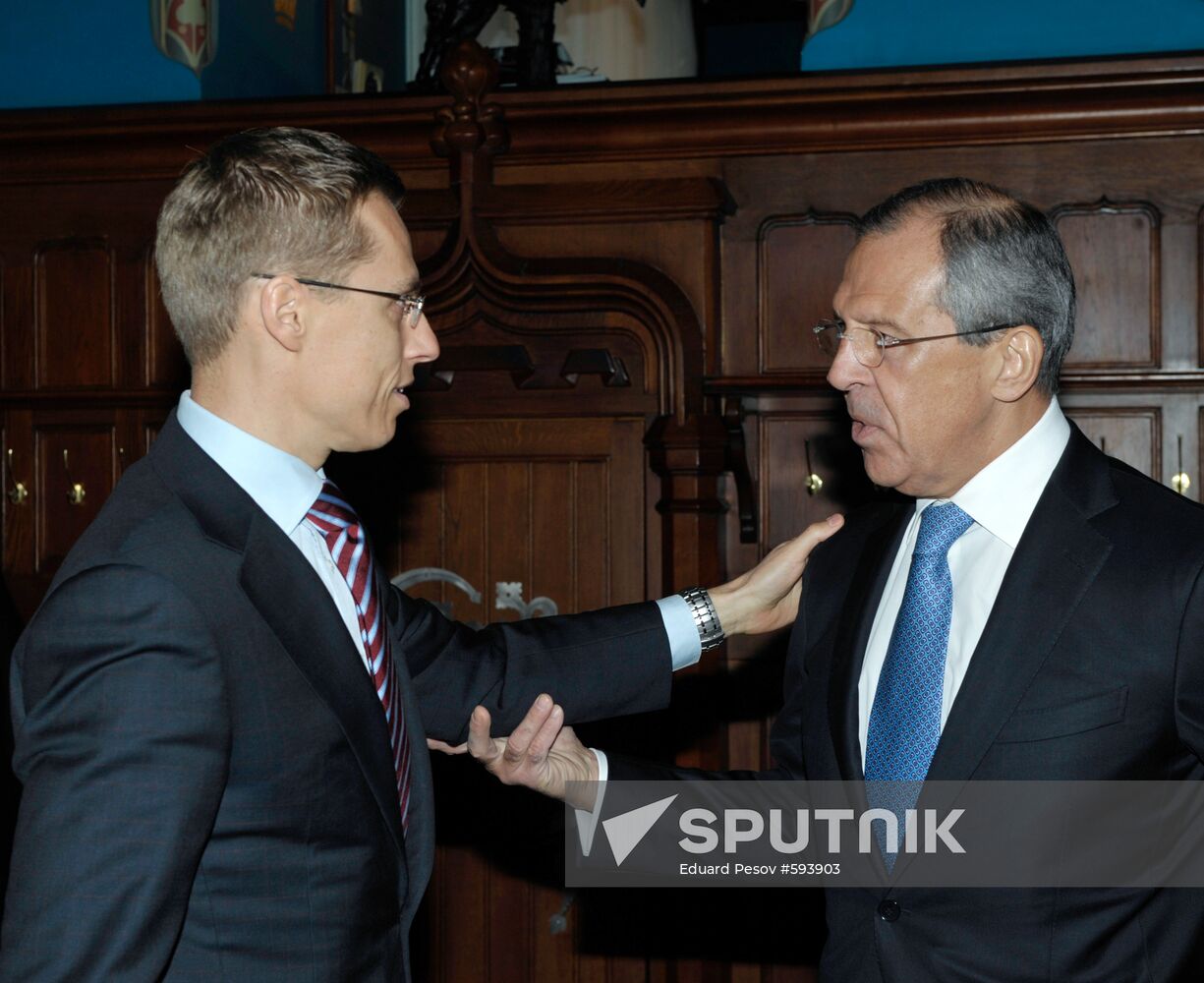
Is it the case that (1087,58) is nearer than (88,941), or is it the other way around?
(88,941)

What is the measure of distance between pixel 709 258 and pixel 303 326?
2.03 meters

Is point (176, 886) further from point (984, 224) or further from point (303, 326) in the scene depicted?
point (984, 224)

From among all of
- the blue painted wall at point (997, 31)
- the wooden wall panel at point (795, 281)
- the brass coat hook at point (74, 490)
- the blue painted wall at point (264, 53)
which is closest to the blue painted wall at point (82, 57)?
the blue painted wall at point (264, 53)

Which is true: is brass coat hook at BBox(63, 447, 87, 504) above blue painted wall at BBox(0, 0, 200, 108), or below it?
below

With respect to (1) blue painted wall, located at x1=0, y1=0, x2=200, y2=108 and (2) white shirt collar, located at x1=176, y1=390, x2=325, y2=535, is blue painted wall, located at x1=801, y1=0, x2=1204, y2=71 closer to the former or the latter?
(1) blue painted wall, located at x1=0, y1=0, x2=200, y2=108

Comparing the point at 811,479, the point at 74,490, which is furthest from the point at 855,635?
the point at 74,490

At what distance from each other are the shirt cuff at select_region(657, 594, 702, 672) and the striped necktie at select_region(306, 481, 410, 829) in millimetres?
644

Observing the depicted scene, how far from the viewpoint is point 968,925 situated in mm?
A: 1766

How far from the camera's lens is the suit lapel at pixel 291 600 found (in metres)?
1.52

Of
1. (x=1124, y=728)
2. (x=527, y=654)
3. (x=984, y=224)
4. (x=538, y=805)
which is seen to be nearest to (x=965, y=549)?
(x=1124, y=728)

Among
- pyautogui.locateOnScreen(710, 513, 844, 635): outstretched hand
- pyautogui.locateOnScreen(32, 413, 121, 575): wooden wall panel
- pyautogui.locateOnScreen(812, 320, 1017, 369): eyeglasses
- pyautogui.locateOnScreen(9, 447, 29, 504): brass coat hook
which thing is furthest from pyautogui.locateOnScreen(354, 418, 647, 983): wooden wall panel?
pyautogui.locateOnScreen(812, 320, 1017, 369): eyeglasses

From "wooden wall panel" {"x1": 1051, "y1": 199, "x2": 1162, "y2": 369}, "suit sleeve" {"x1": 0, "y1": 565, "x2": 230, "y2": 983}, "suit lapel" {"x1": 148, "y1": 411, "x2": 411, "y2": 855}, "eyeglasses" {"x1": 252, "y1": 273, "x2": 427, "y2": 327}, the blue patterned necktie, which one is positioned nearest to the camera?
"suit sleeve" {"x1": 0, "y1": 565, "x2": 230, "y2": 983}

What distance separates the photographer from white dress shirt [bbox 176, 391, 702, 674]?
1.60 m

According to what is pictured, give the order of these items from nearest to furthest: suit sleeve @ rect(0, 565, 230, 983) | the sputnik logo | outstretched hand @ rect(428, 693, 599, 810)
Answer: suit sleeve @ rect(0, 565, 230, 983) → outstretched hand @ rect(428, 693, 599, 810) → the sputnik logo
